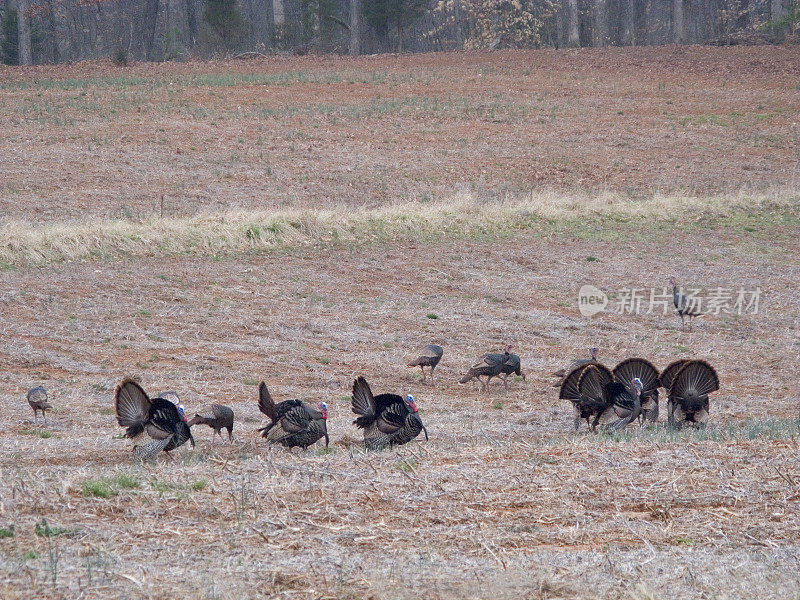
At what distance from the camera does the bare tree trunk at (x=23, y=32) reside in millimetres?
44156

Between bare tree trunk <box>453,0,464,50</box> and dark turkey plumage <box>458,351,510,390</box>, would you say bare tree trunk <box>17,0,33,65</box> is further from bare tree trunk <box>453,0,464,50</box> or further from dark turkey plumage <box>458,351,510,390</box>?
dark turkey plumage <box>458,351,510,390</box>

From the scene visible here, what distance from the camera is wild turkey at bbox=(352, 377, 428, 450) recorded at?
849 centimetres

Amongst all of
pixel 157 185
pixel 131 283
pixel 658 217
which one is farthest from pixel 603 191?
pixel 131 283

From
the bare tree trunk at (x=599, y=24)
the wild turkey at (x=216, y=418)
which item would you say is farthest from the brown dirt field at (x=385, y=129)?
the wild turkey at (x=216, y=418)

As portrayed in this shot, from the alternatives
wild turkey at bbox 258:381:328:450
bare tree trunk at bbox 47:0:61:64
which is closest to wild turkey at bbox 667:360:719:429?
wild turkey at bbox 258:381:328:450

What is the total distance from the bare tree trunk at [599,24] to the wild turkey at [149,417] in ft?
155

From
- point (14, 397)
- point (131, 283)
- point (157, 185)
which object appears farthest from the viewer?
point (157, 185)

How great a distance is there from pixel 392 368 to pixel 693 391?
417 cm

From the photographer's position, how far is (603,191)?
83.9ft

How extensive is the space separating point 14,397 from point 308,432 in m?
4.10

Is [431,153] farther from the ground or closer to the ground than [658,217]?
farther from the ground

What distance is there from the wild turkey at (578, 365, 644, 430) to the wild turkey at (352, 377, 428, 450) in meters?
1.93

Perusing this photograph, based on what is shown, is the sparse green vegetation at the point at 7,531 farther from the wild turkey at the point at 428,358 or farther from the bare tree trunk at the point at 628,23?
the bare tree trunk at the point at 628,23

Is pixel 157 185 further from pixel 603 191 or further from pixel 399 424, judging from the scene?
pixel 399 424
